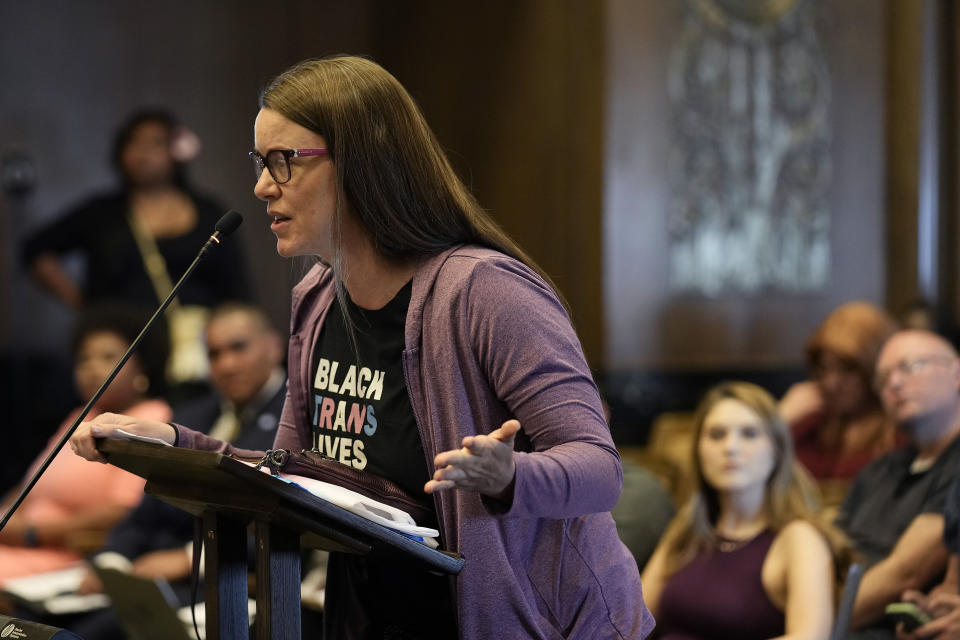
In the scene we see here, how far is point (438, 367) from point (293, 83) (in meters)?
0.45

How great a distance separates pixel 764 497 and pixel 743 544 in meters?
0.13

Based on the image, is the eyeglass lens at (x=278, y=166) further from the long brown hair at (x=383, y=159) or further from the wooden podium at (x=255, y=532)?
the wooden podium at (x=255, y=532)

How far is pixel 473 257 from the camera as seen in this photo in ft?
5.53

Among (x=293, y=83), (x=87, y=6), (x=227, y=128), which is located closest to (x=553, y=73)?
(x=227, y=128)

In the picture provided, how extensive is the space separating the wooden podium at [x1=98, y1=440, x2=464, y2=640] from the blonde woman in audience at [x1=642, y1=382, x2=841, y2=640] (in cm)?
141

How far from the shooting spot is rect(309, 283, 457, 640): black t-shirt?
172 centimetres

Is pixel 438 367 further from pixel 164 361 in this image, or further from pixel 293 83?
pixel 164 361

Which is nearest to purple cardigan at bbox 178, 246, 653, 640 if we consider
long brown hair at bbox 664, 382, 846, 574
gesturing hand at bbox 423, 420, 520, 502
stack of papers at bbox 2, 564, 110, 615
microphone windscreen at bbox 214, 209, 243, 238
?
gesturing hand at bbox 423, 420, 520, 502

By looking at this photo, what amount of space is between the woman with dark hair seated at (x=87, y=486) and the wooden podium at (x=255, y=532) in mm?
2372

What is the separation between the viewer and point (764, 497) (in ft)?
9.82

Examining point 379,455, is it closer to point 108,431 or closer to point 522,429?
point 522,429

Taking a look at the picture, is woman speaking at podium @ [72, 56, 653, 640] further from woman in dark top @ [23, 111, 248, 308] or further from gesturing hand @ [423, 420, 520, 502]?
woman in dark top @ [23, 111, 248, 308]

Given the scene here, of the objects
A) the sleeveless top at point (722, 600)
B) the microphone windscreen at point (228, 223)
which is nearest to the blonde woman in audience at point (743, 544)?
the sleeveless top at point (722, 600)

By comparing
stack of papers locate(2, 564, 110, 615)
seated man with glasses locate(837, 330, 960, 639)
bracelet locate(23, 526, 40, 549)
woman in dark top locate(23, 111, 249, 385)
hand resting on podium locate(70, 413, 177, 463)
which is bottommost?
stack of papers locate(2, 564, 110, 615)
